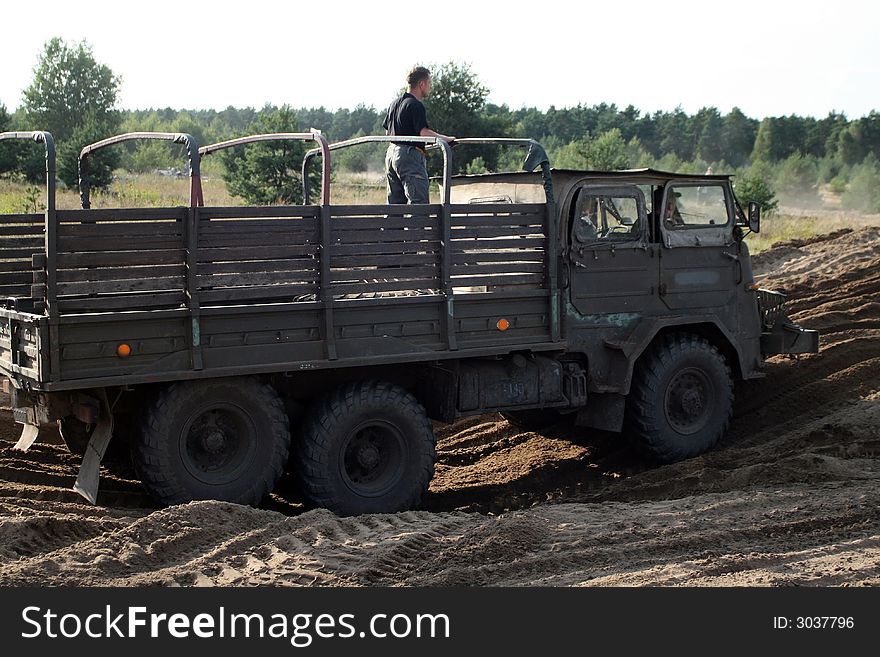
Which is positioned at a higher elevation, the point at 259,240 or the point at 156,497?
the point at 259,240

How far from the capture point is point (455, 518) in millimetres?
7285

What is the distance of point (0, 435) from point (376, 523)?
3701 millimetres

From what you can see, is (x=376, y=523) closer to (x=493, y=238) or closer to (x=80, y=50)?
(x=493, y=238)

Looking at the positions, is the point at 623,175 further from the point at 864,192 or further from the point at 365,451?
the point at 864,192

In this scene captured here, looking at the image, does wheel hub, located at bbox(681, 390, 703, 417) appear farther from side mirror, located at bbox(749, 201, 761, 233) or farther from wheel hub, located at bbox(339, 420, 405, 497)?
wheel hub, located at bbox(339, 420, 405, 497)

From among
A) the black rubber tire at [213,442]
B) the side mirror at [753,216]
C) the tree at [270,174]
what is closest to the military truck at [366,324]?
the black rubber tire at [213,442]

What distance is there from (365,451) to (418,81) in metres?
3.03

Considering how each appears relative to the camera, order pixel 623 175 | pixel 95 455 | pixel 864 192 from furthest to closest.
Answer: pixel 864 192 → pixel 623 175 → pixel 95 455

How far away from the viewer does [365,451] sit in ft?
26.0

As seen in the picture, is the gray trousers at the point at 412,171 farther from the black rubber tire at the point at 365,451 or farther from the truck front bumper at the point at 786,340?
the truck front bumper at the point at 786,340

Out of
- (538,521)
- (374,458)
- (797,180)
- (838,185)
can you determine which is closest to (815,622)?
(538,521)

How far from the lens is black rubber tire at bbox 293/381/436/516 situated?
7691 mm

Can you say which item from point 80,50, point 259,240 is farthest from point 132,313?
point 80,50

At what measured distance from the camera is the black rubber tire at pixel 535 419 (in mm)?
9883
